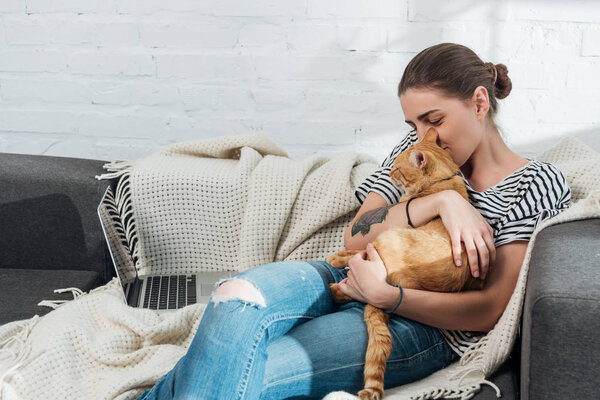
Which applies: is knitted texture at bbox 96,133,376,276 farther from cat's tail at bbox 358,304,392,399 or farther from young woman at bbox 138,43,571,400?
cat's tail at bbox 358,304,392,399

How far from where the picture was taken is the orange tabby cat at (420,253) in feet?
3.73

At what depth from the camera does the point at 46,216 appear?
1.79 meters

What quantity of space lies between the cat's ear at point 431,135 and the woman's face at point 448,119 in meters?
0.02

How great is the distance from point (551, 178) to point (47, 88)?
1.81 metres

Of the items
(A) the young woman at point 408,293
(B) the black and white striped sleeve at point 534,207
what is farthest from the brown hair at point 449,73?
(B) the black and white striped sleeve at point 534,207

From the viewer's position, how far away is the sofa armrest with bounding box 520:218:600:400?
0.92 meters

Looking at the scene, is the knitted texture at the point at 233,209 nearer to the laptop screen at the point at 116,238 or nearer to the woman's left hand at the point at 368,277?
the laptop screen at the point at 116,238

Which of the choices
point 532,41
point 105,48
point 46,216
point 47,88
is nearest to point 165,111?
point 105,48

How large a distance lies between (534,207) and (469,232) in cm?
17

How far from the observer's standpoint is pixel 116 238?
1.73m

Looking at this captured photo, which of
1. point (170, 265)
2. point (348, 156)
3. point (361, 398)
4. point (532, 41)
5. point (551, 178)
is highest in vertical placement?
point (532, 41)

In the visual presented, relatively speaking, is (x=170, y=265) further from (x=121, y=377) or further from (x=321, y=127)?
(x=321, y=127)

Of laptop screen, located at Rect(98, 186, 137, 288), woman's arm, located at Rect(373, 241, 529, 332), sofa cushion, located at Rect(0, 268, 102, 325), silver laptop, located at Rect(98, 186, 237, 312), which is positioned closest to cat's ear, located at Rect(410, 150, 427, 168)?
woman's arm, located at Rect(373, 241, 529, 332)

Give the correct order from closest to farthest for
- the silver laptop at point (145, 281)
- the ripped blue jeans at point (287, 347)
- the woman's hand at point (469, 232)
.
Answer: the ripped blue jeans at point (287, 347) → the woman's hand at point (469, 232) → the silver laptop at point (145, 281)
